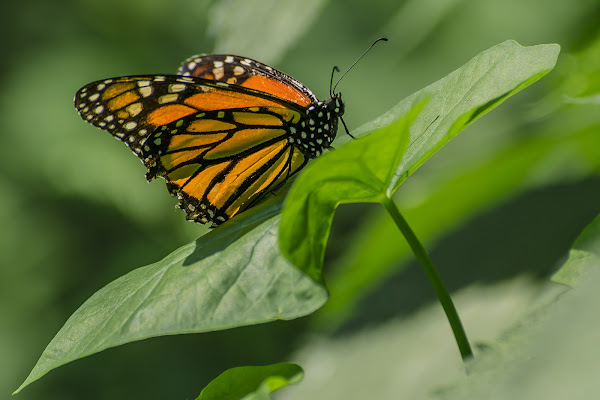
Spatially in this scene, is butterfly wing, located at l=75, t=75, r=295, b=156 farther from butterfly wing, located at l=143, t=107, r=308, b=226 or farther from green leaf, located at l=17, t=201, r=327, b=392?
green leaf, located at l=17, t=201, r=327, b=392

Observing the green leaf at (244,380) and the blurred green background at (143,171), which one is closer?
the green leaf at (244,380)

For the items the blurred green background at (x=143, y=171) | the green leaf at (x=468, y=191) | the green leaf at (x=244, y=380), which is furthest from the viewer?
the blurred green background at (x=143, y=171)

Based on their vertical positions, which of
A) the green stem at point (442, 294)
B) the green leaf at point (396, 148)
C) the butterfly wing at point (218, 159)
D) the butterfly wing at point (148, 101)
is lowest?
the green stem at point (442, 294)

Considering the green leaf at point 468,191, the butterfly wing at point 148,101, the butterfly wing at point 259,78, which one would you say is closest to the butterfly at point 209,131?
the butterfly wing at point 148,101

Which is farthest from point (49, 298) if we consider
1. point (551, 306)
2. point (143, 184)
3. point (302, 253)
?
point (551, 306)

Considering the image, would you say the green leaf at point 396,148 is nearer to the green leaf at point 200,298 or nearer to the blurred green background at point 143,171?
the green leaf at point 200,298

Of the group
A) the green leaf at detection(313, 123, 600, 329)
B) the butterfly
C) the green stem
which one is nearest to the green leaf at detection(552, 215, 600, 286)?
the green stem

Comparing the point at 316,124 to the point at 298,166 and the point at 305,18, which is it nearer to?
the point at 298,166
